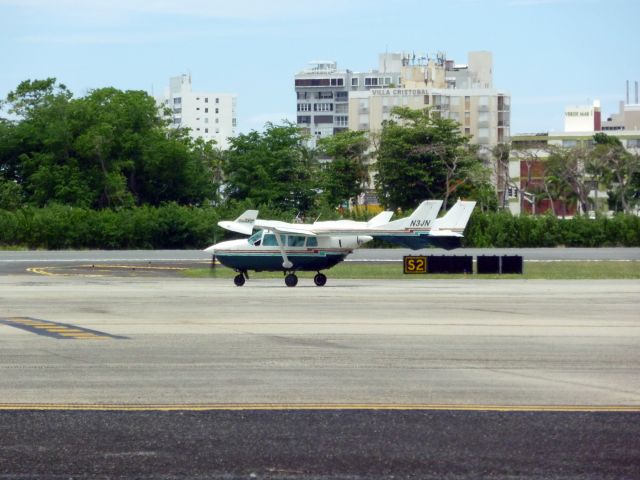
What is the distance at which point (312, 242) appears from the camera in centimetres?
3997

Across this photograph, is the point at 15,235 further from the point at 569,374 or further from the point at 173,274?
the point at 569,374

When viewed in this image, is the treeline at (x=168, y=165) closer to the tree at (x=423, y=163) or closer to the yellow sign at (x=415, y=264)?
the tree at (x=423, y=163)

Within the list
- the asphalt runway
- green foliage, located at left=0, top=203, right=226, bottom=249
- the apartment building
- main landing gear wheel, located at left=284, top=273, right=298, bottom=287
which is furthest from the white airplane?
the apartment building

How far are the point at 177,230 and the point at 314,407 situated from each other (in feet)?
203

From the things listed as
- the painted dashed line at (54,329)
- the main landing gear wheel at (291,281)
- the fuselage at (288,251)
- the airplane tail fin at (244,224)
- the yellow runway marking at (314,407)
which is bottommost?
the yellow runway marking at (314,407)

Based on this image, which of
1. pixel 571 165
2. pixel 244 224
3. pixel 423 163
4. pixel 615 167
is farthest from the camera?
pixel 615 167

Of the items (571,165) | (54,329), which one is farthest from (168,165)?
(54,329)

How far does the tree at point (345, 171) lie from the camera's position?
9806cm

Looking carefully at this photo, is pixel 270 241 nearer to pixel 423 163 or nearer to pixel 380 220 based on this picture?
pixel 380 220

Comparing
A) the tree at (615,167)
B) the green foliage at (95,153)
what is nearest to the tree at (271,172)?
the green foliage at (95,153)

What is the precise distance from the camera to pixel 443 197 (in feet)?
296

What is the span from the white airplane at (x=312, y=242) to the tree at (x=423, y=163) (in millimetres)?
49606

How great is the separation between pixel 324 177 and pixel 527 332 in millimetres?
75582

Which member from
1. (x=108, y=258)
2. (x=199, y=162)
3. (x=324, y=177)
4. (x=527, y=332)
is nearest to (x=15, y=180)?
(x=199, y=162)
